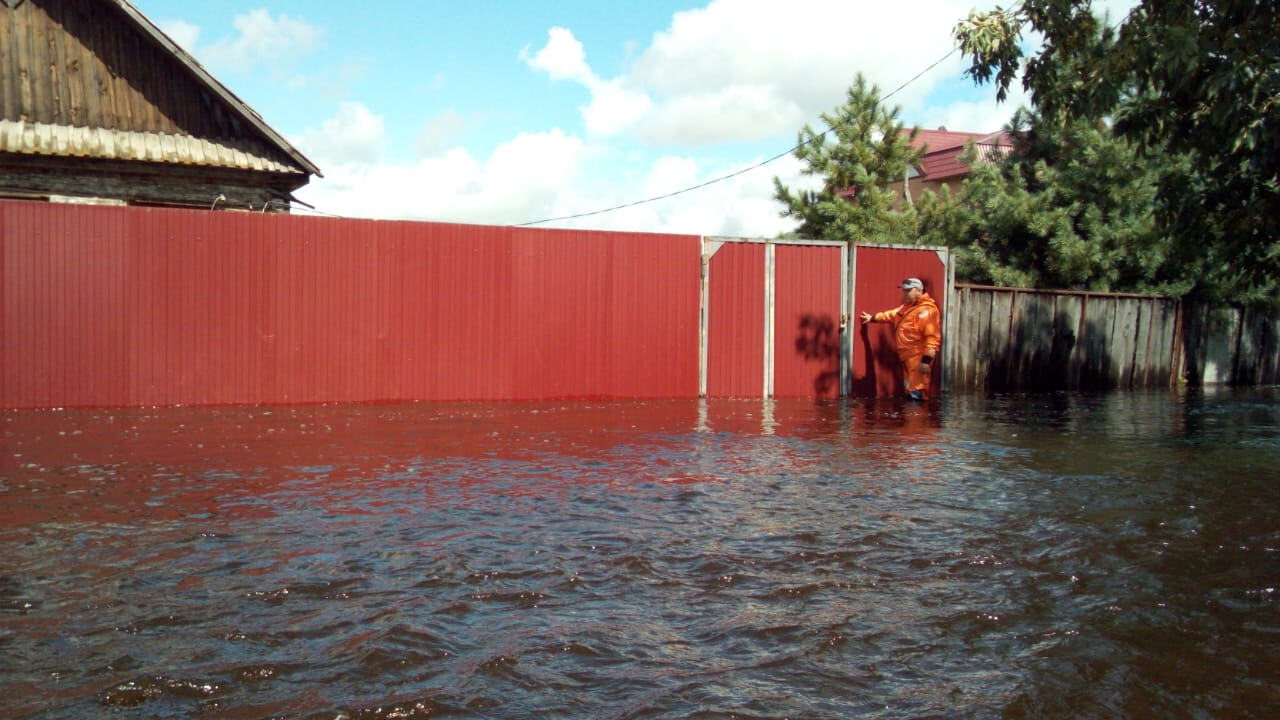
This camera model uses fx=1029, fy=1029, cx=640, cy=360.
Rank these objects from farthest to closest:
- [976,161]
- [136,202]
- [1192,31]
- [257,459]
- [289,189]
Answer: [976,161] → [289,189] → [136,202] → [1192,31] → [257,459]

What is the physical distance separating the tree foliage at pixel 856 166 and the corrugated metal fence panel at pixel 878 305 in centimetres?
903

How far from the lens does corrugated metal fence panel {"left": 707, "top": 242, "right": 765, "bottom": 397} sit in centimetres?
1329

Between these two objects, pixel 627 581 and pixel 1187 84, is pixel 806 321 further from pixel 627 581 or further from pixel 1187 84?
pixel 627 581

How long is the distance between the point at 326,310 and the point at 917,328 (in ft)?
23.6

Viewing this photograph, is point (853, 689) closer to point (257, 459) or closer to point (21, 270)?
point (257, 459)

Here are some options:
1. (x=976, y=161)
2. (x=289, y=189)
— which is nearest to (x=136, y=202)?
(x=289, y=189)

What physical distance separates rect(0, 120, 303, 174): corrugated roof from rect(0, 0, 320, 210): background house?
0.01 metres

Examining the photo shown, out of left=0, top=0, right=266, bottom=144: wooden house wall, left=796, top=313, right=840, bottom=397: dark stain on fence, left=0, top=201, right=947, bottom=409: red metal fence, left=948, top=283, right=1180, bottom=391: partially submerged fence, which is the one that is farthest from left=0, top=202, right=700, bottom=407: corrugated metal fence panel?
left=948, top=283, right=1180, bottom=391: partially submerged fence

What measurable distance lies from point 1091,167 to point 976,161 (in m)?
2.51

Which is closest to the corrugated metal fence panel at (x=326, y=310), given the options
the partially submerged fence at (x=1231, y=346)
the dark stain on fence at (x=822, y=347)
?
the dark stain on fence at (x=822, y=347)

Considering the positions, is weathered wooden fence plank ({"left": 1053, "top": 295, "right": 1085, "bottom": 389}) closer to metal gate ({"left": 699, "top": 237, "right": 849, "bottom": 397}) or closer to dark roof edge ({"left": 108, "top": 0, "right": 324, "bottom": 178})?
metal gate ({"left": 699, "top": 237, "right": 849, "bottom": 397})

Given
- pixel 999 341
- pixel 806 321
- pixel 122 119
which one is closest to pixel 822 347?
pixel 806 321

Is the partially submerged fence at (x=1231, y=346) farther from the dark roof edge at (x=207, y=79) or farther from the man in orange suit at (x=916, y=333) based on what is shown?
the dark roof edge at (x=207, y=79)

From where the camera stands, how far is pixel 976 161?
66.7 feet
